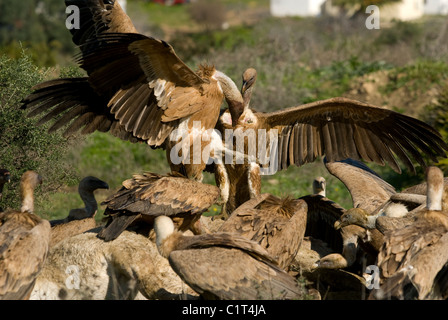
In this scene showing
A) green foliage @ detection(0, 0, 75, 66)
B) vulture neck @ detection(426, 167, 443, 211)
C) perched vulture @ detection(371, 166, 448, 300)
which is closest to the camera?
perched vulture @ detection(371, 166, 448, 300)

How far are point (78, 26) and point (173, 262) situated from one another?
411cm

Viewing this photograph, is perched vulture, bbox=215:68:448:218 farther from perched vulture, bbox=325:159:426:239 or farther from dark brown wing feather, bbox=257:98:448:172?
perched vulture, bbox=325:159:426:239

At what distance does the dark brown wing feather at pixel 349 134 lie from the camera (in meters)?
7.96

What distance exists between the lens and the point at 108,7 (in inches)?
338

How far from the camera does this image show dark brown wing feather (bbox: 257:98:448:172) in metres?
7.96

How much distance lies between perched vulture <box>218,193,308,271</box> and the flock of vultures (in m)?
0.01

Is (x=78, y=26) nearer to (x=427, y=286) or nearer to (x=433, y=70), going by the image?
(x=427, y=286)

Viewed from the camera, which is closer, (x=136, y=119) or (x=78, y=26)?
(x=136, y=119)

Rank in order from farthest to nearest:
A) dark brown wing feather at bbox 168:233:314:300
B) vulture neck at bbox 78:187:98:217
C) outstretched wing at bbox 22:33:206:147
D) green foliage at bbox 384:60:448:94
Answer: green foliage at bbox 384:60:448:94 → vulture neck at bbox 78:187:98:217 → outstretched wing at bbox 22:33:206:147 → dark brown wing feather at bbox 168:233:314:300

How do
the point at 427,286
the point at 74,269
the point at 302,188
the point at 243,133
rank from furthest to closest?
1. the point at 302,188
2. the point at 243,133
3. the point at 74,269
4. the point at 427,286

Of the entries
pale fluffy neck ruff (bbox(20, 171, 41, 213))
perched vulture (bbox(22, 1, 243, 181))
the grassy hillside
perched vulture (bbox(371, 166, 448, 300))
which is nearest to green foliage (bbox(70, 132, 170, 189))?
the grassy hillside

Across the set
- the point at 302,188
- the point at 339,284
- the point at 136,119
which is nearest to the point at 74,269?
the point at 136,119

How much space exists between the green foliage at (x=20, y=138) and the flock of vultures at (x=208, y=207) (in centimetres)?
32

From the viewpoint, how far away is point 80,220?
7.80 metres
